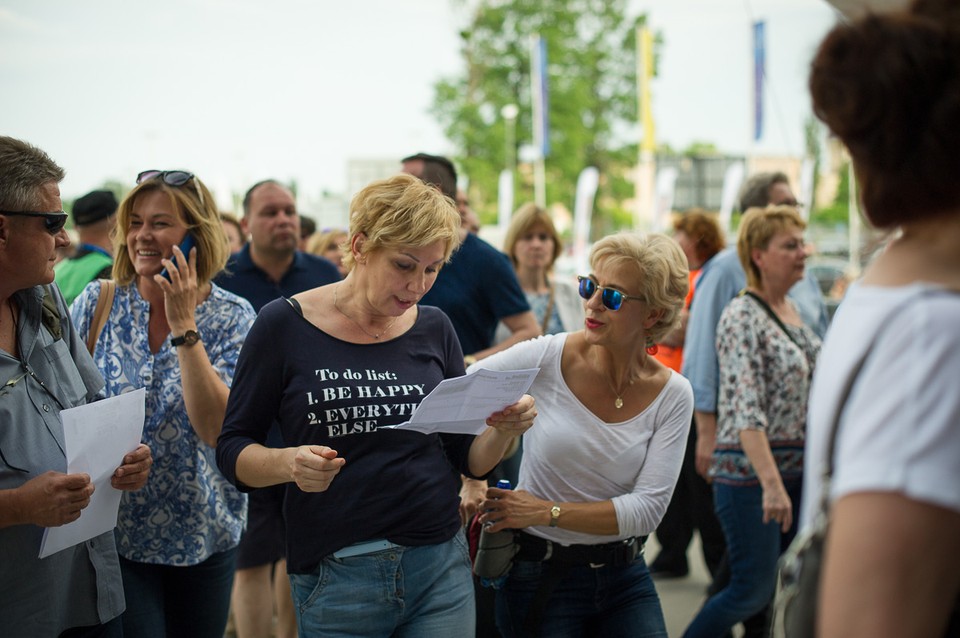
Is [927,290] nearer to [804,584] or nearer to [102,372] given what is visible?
[804,584]

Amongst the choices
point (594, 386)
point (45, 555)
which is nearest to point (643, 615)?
point (594, 386)

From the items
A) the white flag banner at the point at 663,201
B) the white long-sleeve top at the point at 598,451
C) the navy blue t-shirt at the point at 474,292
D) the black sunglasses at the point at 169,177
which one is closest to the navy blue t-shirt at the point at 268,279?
the navy blue t-shirt at the point at 474,292

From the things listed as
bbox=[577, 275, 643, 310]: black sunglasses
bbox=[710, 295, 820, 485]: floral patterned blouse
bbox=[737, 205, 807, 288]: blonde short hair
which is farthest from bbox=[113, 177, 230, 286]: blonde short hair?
bbox=[737, 205, 807, 288]: blonde short hair

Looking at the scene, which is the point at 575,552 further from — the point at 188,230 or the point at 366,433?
the point at 188,230

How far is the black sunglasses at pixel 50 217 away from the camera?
93.4 inches

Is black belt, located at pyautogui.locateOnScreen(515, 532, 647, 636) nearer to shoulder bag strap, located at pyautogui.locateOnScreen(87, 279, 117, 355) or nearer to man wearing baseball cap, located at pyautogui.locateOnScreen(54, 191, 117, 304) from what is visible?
shoulder bag strap, located at pyautogui.locateOnScreen(87, 279, 117, 355)

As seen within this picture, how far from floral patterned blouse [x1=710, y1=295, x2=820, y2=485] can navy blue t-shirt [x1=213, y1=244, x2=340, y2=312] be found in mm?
2288

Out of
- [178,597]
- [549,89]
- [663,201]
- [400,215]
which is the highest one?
[549,89]

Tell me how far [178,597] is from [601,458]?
5.02ft

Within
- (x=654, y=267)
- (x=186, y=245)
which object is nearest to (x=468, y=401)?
(x=654, y=267)

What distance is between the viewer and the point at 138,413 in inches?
101

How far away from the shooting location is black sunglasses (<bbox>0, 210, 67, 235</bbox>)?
2.37 metres

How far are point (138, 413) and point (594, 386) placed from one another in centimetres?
140

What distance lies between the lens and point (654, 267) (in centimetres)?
290
